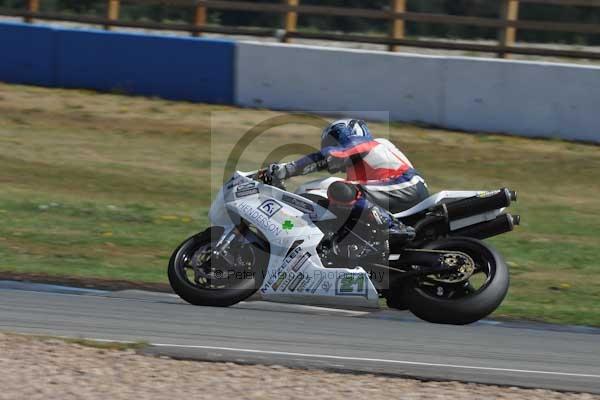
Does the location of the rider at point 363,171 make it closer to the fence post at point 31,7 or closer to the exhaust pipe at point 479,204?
the exhaust pipe at point 479,204

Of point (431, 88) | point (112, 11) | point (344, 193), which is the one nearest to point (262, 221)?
point (344, 193)

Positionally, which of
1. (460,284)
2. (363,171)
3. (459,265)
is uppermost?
(363,171)

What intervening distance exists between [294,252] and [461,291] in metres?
1.23

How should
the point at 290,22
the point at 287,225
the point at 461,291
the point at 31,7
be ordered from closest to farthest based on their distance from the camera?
the point at 461,291, the point at 287,225, the point at 290,22, the point at 31,7

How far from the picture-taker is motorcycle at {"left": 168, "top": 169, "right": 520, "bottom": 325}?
8.00 meters

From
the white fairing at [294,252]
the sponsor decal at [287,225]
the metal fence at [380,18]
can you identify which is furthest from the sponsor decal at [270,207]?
the metal fence at [380,18]

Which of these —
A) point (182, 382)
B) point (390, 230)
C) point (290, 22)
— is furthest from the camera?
point (290, 22)

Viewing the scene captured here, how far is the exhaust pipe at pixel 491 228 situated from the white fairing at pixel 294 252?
785 mm

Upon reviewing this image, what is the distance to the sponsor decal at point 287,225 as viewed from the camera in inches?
330

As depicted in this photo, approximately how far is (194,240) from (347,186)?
1.24 metres

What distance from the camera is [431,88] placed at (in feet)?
54.4

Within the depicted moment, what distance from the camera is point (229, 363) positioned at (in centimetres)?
682

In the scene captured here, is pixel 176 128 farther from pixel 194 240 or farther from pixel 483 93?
pixel 194 240

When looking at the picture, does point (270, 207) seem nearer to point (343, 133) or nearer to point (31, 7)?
point (343, 133)
